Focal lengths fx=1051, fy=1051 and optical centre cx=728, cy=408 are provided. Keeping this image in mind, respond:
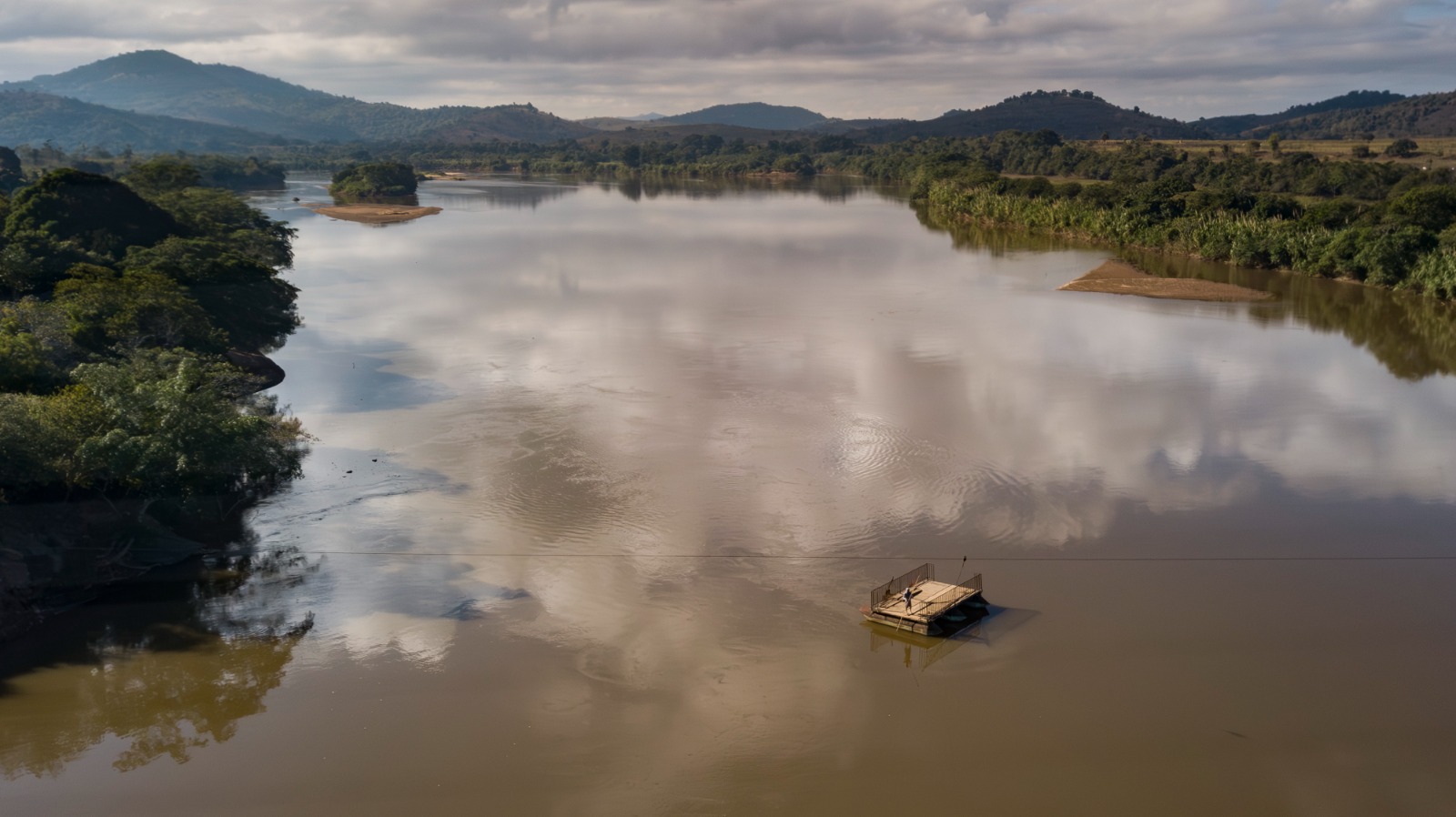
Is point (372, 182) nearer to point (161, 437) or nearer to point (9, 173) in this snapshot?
point (9, 173)

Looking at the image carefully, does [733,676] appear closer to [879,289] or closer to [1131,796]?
[1131,796]

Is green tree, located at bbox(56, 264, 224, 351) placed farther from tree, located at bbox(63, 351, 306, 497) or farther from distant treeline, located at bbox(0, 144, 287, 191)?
distant treeline, located at bbox(0, 144, 287, 191)

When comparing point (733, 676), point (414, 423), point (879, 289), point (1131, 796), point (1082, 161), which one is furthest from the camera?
point (1082, 161)

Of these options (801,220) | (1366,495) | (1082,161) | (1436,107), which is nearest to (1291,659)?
(1366,495)

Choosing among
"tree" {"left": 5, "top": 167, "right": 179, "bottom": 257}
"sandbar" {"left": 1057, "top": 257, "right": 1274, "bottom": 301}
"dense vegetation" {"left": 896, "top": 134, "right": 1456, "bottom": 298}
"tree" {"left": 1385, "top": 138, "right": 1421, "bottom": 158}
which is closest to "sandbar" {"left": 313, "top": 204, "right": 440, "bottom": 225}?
"tree" {"left": 5, "top": 167, "right": 179, "bottom": 257}

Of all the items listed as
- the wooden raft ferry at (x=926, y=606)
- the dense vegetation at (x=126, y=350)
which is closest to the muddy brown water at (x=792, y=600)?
the wooden raft ferry at (x=926, y=606)

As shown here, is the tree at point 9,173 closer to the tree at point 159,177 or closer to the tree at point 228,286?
the tree at point 159,177
